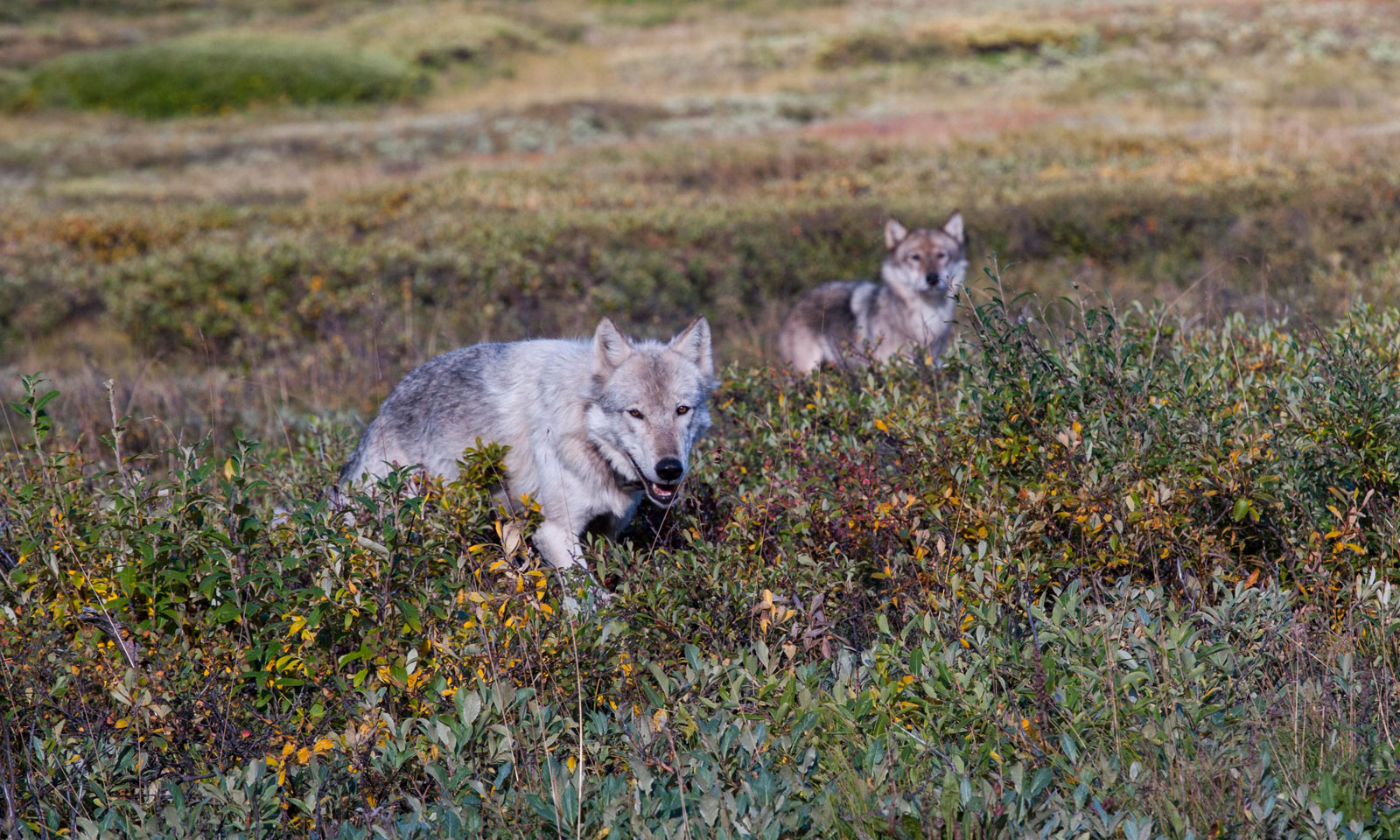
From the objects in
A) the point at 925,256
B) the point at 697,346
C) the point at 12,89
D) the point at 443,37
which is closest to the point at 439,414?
the point at 697,346

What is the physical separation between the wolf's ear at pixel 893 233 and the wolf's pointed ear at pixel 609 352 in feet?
16.8

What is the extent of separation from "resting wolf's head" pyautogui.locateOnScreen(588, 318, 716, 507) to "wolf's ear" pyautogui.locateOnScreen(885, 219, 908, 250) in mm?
4872

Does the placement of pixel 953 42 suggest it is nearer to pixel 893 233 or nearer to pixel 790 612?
pixel 893 233

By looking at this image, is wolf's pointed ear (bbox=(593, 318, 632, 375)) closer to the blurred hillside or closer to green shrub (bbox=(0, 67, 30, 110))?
the blurred hillside

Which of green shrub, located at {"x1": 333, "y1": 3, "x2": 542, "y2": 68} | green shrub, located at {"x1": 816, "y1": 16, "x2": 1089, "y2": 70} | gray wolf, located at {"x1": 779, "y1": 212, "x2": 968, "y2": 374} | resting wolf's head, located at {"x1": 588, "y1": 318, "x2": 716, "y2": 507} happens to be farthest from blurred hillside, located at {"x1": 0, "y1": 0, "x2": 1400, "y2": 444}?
resting wolf's head, located at {"x1": 588, "y1": 318, "x2": 716, "y2": 507}

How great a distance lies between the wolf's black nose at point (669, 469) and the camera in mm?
4312

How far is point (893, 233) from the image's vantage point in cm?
931

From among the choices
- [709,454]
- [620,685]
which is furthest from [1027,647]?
[709,454]

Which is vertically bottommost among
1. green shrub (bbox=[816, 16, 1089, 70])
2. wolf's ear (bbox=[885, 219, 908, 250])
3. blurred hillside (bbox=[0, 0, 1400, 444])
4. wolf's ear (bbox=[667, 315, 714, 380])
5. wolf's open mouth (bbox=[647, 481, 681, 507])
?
blurred hillside (bbox=[0, 0, 1400, 444])

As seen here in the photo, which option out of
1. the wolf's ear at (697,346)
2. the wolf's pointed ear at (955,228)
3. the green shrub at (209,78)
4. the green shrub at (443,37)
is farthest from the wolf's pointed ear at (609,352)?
the green shrub at (443,37)

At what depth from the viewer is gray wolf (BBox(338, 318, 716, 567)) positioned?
452 centimetres

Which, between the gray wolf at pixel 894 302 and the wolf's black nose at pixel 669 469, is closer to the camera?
the wolf's black nose at pixel 669 469

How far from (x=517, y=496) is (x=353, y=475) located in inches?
41.7

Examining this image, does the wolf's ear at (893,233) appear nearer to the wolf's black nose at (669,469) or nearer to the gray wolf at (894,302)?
the gray wolf at (894,302)
